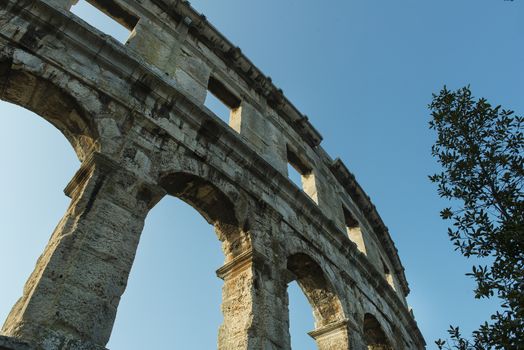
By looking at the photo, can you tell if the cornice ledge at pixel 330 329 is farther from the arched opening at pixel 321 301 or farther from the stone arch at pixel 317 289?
the stone arch at pixel 317 289

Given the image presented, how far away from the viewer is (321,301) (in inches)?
288

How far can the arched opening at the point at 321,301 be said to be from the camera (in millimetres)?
6820

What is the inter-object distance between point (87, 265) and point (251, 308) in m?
2.19

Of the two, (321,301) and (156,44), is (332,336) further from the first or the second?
(156,44)

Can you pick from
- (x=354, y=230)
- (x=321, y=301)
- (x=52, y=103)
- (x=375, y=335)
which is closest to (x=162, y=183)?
(x=52, y=103)

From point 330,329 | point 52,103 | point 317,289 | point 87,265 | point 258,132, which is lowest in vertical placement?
point 87,265

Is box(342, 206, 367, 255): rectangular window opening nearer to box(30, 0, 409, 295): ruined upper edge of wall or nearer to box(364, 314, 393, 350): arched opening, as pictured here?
box(30, 0, 409, 295): ruined upper edge of wall

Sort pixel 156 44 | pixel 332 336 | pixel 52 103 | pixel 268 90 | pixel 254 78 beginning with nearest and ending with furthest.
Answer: pixel 52 103 → pixel 332 336 → pixel 156 44 → pixel 254 78 → pixel 268 90

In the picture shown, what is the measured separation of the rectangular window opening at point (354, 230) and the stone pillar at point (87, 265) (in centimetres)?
748

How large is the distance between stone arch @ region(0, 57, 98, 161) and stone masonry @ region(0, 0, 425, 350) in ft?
0.06

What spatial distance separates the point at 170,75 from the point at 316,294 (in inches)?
193

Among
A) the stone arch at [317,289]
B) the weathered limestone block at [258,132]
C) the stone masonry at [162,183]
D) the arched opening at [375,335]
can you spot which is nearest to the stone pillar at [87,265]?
the stone masonry at [162,183]

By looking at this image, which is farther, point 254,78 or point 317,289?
point 254,78

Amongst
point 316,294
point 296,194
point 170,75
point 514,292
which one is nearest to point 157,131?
point 170,75
